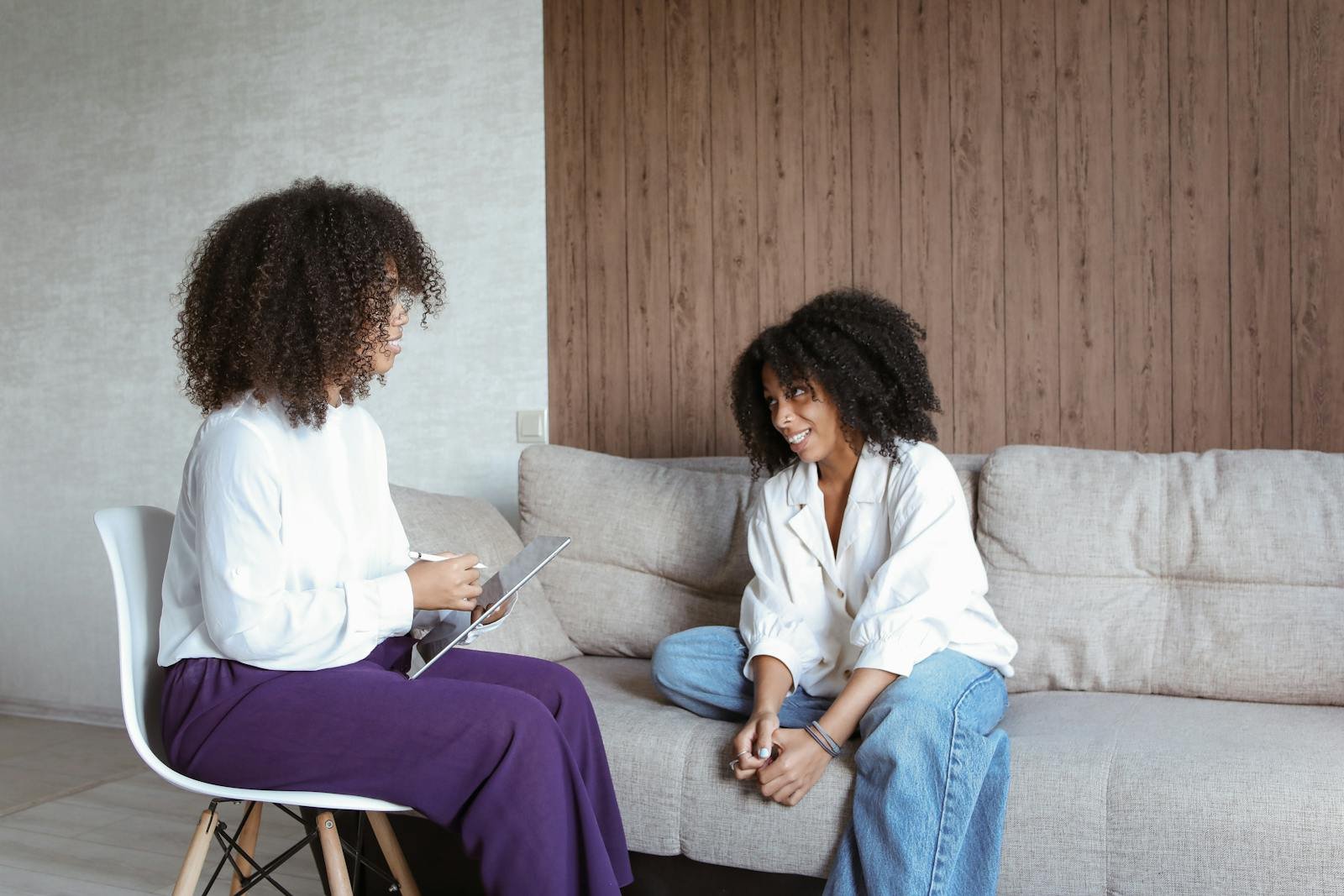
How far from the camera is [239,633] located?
4.15 ft

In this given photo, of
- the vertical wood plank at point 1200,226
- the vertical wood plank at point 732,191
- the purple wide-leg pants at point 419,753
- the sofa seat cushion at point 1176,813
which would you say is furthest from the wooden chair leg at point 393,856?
the vertical wood plank at point 1200,226

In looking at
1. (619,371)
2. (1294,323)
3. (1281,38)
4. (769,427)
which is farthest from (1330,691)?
(619,371)

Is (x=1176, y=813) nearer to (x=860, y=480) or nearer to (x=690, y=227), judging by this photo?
(x=860, y=480)

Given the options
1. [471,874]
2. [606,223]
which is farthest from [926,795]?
[606,223]

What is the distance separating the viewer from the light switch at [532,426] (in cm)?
279

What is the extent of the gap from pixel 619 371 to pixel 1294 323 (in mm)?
1473

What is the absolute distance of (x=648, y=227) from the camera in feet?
8.80

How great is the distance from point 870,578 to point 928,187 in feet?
3.42

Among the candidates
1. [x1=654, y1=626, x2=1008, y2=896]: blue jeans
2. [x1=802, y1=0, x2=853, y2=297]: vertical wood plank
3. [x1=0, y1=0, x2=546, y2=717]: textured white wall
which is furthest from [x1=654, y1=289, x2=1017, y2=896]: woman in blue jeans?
[x1=0, y1=0, x2=546, y2=717]: textured white wall

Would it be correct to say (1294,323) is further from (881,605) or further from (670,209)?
(670,209)

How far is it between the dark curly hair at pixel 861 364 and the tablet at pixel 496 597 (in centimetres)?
52

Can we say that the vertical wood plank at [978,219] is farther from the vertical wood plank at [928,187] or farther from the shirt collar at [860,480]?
the shirt collar at [860,480]

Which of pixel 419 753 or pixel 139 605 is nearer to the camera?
pixel 419 753

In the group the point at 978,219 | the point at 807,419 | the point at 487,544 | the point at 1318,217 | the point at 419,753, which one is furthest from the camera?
the point at 978,219
